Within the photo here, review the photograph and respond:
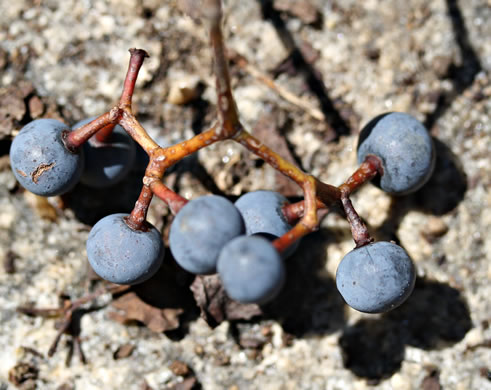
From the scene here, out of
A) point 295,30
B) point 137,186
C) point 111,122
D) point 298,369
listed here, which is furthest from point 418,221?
point 111,122

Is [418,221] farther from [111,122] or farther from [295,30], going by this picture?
[111,122]

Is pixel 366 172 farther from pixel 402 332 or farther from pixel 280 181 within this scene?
pixel 402 332

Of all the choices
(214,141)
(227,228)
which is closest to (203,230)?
(227,228)

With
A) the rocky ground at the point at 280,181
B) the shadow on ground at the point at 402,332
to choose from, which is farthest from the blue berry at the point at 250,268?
the shadow on ground at the point at 402,332

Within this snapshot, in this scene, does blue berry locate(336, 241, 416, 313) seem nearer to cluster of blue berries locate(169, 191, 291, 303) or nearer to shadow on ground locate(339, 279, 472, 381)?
cluster of blue berries locate(169, 191, 291, 303)

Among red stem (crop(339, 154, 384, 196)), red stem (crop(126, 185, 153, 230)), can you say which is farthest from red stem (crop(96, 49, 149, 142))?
red stem (crop(339, 154, 384, 196))

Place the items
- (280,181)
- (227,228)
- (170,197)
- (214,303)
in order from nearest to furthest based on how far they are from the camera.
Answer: (227,228) < (170,197) < (214,303) < (280,181)

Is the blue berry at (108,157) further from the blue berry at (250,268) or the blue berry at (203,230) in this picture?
the blue berry at (250,268)
